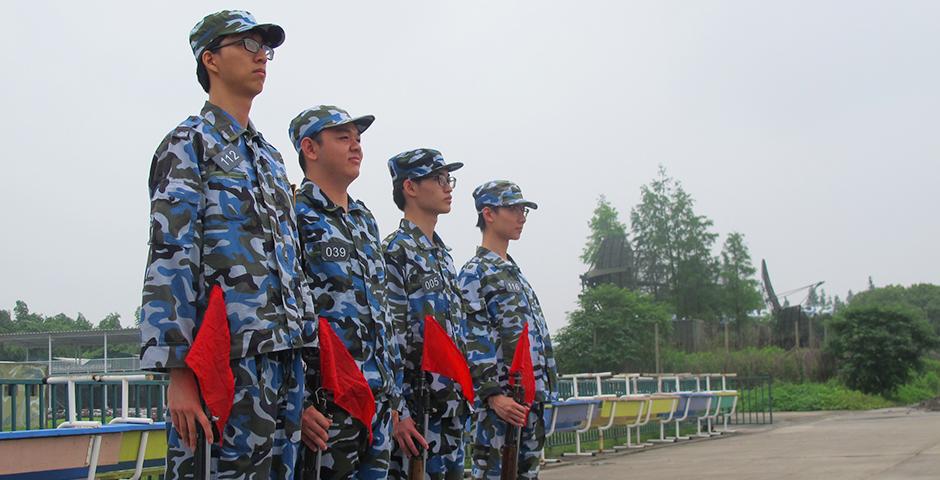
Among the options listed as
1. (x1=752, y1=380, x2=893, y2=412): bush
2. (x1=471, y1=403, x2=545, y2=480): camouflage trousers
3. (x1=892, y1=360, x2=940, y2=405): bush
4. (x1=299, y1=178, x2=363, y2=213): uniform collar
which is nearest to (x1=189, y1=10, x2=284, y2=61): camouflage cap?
(x1=299, y1=178, x2=363, y2=213): uniform collar

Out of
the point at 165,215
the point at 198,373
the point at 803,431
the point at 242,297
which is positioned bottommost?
the point at 803,431

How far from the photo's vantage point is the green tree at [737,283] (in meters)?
64.6

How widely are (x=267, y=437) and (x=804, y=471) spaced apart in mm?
7657

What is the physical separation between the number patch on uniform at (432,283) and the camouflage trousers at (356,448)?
3.76ft

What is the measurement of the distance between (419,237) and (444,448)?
107 centimetres

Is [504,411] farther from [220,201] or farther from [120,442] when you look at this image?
[220,201]

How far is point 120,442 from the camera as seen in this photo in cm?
546

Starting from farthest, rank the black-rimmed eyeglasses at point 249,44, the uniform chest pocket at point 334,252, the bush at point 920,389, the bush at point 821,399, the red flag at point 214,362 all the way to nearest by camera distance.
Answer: the bush at point 920,389
the bush at point 821,399
the uniform chest pocket at point 334,252
the black-rimmed eyeglasses at point 249,44
the red flag at point 214,362

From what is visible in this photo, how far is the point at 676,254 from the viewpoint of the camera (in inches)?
2586

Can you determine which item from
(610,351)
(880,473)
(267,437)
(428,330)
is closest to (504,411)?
(428,330)

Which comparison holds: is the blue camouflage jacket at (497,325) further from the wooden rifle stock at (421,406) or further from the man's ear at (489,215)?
the wooden rifle stock at (421,406)

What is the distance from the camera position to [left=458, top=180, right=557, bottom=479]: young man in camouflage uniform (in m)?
6.09

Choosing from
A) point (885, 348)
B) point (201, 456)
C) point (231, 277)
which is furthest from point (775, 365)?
point (201, 456)

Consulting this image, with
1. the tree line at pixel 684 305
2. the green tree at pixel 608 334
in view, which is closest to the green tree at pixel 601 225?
the tree line at pixel 684 305
